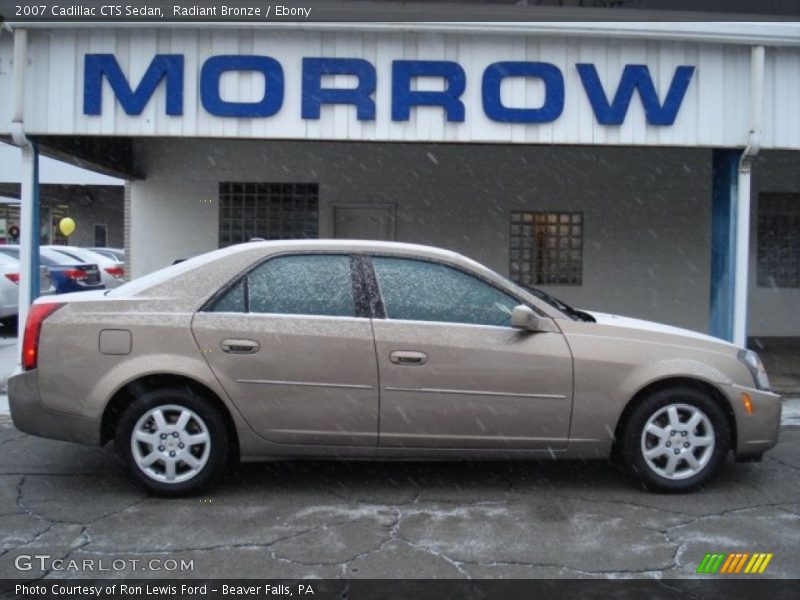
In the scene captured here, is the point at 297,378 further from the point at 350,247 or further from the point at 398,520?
the point at 398,520

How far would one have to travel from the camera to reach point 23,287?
333 inches

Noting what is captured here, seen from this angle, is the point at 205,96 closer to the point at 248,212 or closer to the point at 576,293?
the point at 248,212

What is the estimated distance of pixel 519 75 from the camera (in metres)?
8.30

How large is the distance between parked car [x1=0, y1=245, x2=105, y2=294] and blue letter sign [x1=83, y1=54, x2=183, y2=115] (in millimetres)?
6081

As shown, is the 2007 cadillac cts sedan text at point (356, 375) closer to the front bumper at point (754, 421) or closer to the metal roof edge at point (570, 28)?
the front bumper at point (754, 421)

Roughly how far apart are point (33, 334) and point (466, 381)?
2641mm

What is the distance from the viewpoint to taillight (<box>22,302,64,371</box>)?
4.93 m

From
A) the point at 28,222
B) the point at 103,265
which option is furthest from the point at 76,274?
the point at 28,222

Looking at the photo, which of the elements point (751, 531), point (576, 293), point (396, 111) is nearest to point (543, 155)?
point (576, 293)

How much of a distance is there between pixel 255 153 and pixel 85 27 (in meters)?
4.50

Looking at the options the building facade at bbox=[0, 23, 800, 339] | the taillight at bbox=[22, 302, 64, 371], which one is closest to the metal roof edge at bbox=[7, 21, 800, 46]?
the building facade at bbox=[0, 23, 800, 339]

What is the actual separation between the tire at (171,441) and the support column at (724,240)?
6088mm

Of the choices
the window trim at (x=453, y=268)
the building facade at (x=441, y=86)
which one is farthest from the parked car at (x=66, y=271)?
the window trim at (x=453, y=268)

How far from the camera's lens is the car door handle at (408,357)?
4910 millimetres
